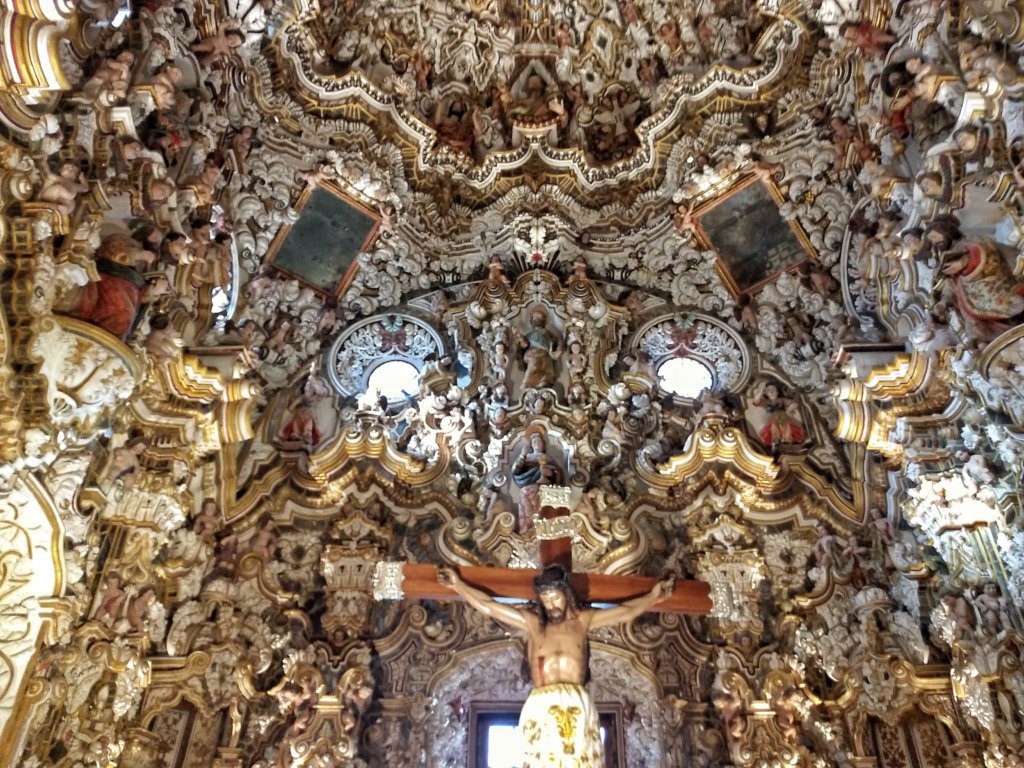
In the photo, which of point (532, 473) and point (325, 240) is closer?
point (532, 473)

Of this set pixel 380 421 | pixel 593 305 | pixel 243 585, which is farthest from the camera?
pixel 593 305

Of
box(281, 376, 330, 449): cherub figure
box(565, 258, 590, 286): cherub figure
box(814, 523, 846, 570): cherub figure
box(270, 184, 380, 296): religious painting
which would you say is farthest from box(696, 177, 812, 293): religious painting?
box(281, 376, 330, 449): cherub figure

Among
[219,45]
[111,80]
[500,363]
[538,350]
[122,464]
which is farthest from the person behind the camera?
[538,350]

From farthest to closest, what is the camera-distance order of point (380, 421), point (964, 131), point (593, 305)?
point (593, 305) < point (380, 421) < point (964, 131)

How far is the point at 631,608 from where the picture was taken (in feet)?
21.3

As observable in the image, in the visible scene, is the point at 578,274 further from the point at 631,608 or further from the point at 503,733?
the point at 503,733

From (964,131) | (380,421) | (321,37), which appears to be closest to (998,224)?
(964,131)

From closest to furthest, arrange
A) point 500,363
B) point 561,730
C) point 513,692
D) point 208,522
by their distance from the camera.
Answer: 1. point 561,730
2. point 208,522
3. point 513,692
4. point 500,363

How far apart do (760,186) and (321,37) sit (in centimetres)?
584

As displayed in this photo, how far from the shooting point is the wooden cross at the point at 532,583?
21.2ft

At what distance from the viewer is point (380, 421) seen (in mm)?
9633

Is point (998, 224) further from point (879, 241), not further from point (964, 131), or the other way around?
point (879, 241)

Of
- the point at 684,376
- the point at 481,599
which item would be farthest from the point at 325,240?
the point at 481,599

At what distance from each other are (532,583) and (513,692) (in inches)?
91.7
